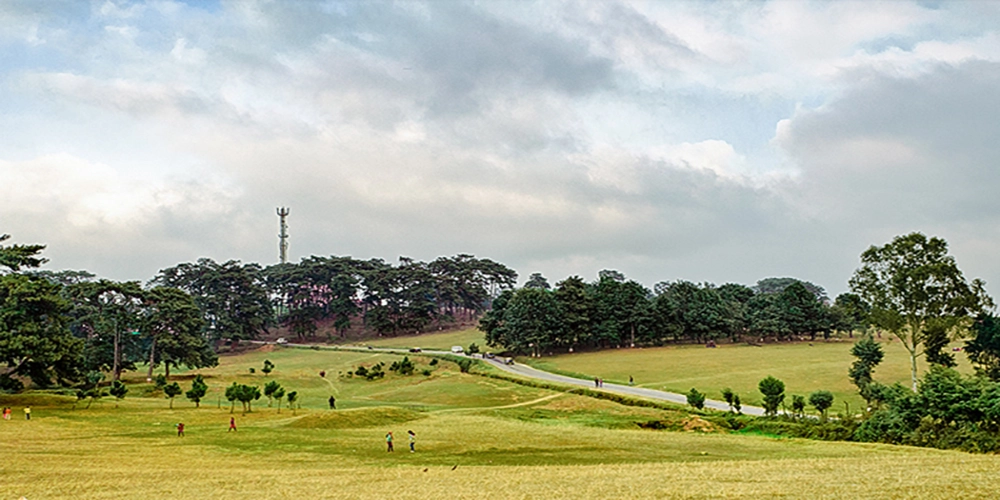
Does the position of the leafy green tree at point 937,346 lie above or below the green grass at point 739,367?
above

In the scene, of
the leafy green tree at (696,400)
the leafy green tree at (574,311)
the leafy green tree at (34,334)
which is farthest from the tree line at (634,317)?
the leafy green tree at (34,334)

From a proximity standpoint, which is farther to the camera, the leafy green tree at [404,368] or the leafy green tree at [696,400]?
the leafy green tree at [404,368]

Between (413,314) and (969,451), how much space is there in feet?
418

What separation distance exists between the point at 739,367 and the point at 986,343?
2820cm

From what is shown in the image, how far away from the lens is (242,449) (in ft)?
130

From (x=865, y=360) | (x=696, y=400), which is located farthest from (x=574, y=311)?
(x=696, y=400)

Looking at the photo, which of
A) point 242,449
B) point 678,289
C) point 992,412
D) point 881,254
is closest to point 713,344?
point 678,289

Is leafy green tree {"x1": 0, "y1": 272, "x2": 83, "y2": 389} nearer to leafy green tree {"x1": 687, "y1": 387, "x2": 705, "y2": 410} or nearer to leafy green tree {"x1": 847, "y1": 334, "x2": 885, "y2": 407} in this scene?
leafy green tree {"x1": 687, "y1": 387, "x2": 705, "y2": 410}

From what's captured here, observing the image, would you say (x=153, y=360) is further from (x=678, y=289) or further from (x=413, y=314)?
(x=678, y=289)

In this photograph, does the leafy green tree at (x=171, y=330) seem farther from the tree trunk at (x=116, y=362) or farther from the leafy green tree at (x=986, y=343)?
the leafy green tree at (x=986, y=343)

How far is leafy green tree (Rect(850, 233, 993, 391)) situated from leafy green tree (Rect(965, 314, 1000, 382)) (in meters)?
5.57

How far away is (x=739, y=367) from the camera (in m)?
90.6

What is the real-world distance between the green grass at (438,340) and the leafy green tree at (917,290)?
76263mm

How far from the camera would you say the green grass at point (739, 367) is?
72938mm
